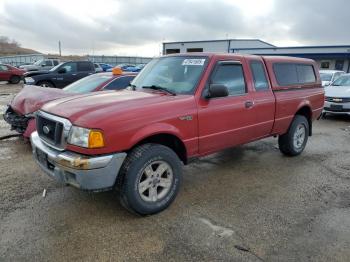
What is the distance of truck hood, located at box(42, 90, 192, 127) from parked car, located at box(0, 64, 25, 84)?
72.0ft

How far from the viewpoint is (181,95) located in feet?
13.1

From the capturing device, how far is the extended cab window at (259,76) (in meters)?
4.92

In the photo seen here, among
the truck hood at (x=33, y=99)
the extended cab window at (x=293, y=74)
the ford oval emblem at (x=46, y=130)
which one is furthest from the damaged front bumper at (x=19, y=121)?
the extended cab window at (x=293, y=74)

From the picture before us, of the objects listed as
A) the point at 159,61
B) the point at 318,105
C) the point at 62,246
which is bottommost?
the point at 62,246

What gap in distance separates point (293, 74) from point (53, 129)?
14.4 feet

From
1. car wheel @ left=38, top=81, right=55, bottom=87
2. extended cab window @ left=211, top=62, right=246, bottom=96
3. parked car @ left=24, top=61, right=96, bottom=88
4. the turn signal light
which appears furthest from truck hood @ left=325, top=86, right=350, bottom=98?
car wheel @ left=38, top=81, right=55, bottom=87

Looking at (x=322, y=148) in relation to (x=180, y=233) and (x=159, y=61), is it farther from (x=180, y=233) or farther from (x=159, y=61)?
(x=180, y=233)

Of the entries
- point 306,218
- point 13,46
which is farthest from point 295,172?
point 13,46

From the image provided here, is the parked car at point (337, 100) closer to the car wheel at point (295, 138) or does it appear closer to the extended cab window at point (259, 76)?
the car wheel at point (295, 138)

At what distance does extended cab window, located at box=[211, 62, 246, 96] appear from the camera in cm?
432

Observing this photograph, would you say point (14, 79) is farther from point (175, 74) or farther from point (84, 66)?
point (175, 74)

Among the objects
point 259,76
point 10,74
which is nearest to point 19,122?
point 259,76

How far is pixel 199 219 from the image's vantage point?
3.59 metres

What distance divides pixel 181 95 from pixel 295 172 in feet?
8.44
